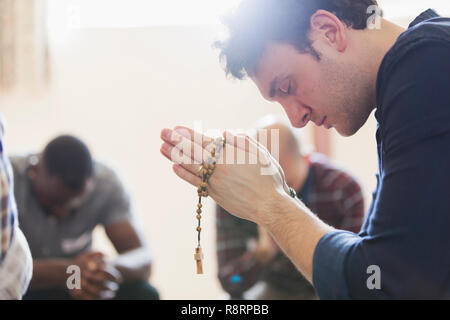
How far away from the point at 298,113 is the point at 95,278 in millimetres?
1033

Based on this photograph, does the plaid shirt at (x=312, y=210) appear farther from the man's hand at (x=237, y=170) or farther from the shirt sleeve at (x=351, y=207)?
the man's hand at (x=237, y=170)

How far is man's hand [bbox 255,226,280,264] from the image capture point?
1.77 metres

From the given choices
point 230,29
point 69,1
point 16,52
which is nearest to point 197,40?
point 69,1

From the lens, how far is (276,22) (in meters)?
0.85

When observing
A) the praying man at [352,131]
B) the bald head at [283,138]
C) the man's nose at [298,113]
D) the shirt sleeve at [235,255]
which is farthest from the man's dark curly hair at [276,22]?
the shirt sleeve at [235,255]

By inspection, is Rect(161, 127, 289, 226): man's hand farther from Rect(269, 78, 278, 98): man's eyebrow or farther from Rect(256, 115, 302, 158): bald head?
Rect(256, 115, 302, 158): bald head

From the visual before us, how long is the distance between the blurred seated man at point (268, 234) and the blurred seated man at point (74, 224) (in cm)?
36

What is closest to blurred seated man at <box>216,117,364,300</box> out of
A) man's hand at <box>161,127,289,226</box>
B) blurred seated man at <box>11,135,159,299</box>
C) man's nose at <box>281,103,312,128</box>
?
blurred seated man at <box>11,135,159,299</box>

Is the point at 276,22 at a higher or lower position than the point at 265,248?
higher

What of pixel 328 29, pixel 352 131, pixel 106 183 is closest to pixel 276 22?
pixel 328 29

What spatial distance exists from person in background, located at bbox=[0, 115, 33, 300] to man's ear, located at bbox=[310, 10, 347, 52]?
54 centimetres

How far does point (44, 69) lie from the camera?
2.68 meters

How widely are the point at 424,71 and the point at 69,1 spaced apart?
2.44 metres

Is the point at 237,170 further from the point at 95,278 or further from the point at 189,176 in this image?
the point at 95,278
